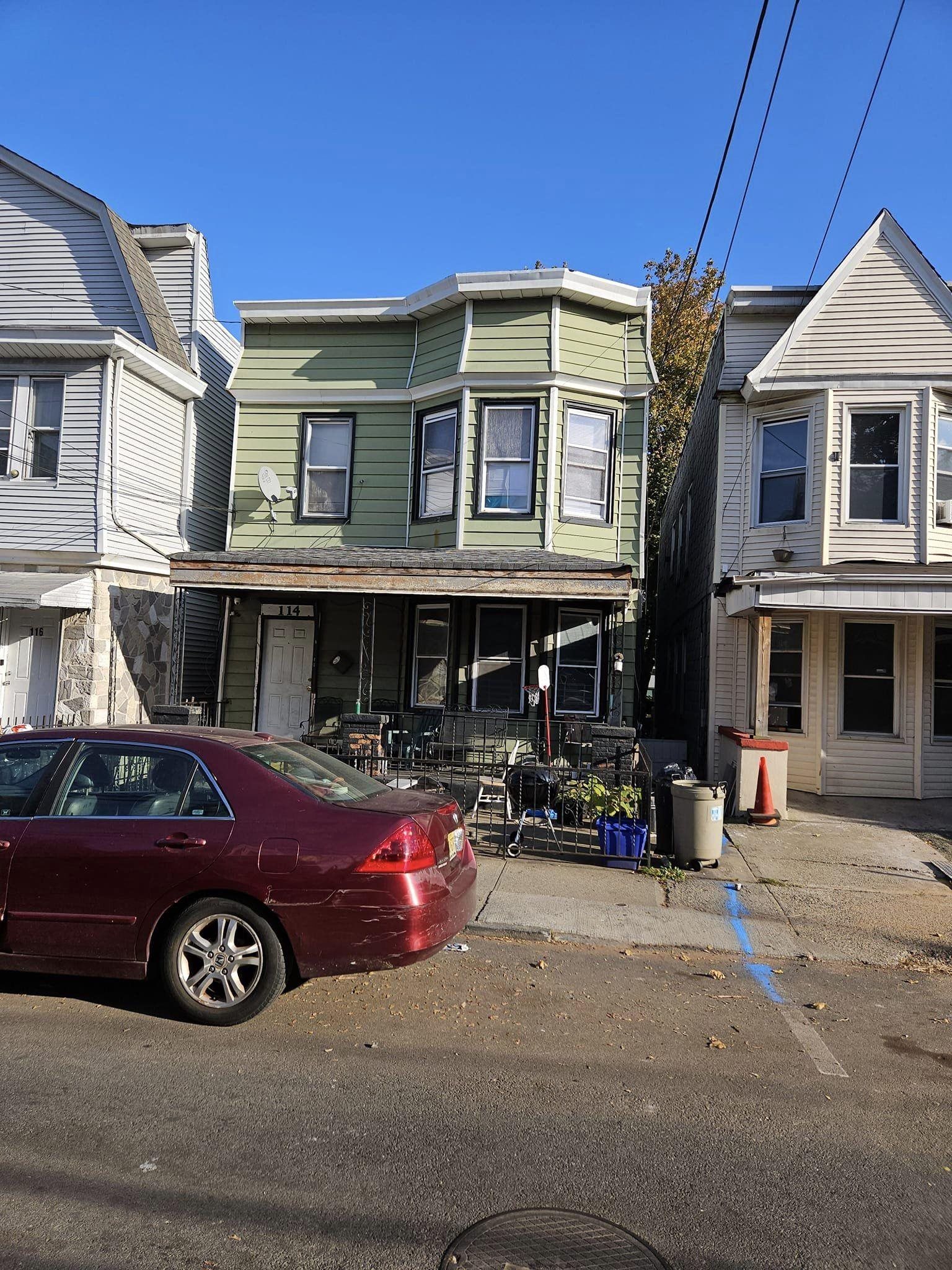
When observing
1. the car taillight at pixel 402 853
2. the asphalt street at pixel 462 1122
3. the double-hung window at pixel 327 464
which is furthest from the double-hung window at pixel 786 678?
the car taillight at pixel 402 853

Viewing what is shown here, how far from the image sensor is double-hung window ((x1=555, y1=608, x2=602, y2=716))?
12859mm

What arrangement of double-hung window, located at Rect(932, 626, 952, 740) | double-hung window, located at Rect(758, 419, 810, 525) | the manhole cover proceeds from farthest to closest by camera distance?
double-hung window, located at Rect(758, 419, 810, 525) → double-hung window, located at Rect(932, 626, 952, 740) → the manhole cover

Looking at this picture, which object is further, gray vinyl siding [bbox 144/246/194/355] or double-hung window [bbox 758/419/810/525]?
gray vinyl siding [bbox 144/246/194/355]

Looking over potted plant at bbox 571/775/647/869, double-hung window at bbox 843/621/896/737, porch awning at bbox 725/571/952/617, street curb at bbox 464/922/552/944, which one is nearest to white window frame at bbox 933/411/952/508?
double-hung window at bbox 843/621/896/737

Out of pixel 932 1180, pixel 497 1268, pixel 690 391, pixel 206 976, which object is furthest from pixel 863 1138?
pixel 690 391

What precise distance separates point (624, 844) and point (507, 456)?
6688 mm

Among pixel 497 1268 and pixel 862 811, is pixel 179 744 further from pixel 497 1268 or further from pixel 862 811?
pixel 862 811

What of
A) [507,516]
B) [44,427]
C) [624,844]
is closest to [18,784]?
[624,844]

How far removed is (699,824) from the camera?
27.2 ft

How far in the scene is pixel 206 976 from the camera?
447 centimetres

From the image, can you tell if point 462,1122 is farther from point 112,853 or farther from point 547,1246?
point 112,853

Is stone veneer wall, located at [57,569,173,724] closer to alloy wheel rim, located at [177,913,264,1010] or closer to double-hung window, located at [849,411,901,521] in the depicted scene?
alloy wheel rim, located at [177,913,264,1010]

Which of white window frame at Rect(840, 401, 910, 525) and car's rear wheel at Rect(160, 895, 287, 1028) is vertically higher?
white window frame at Rect(840, 401, 910, 525)

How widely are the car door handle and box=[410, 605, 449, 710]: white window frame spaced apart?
8675mm
